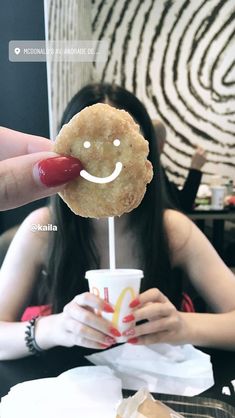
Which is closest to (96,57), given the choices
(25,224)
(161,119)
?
(161,119)

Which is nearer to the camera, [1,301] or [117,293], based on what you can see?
[117,293]

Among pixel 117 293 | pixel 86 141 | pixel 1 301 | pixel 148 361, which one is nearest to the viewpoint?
pixel 86 141

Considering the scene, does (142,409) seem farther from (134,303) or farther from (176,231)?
(176,231)

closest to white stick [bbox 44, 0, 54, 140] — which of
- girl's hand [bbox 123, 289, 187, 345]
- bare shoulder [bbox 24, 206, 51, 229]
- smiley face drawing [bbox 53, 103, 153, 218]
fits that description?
bare shoulder [bbox 24, 206, 51, 229]

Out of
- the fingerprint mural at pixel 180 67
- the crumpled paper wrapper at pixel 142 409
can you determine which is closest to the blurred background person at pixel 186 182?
the fingerprint mural at pixel 180 67

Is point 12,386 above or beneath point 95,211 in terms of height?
beneath

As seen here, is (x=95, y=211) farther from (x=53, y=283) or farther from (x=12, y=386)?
(x=53, y=283)

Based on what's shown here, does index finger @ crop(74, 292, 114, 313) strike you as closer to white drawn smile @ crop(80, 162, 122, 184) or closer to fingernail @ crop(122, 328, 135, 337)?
fingernail @ crop(122, 328, 135, 337)
